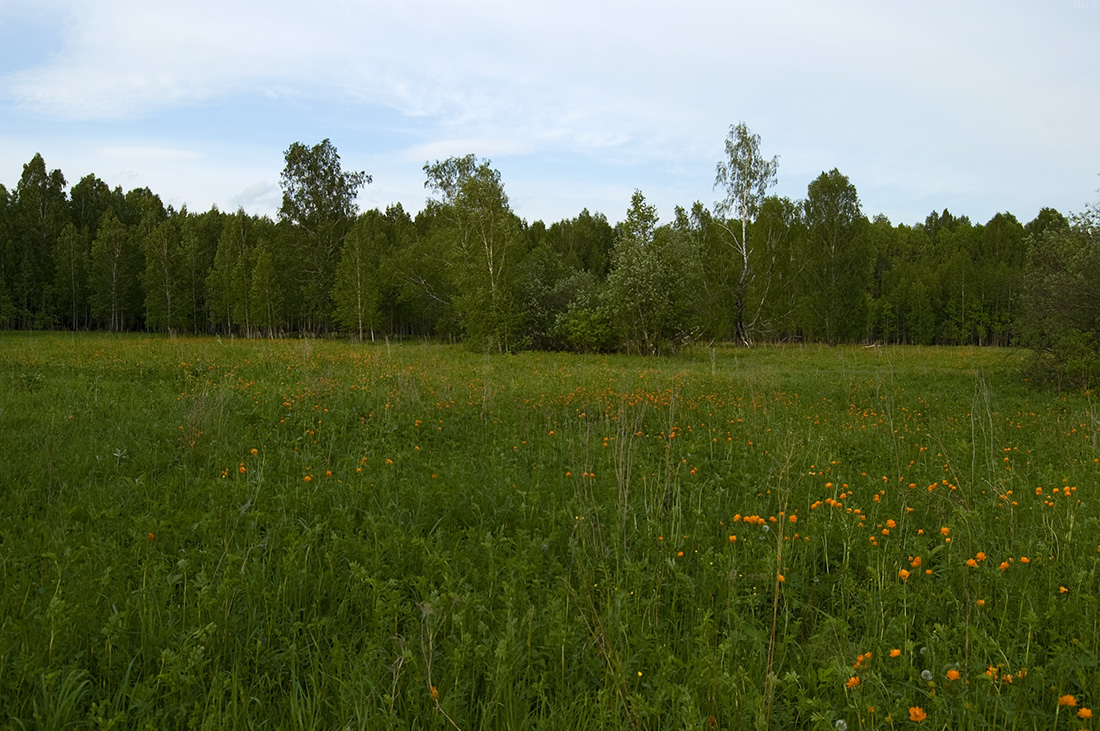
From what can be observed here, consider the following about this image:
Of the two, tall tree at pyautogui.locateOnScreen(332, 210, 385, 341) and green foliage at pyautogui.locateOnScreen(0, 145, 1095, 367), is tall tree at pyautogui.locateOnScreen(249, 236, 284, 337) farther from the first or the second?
tall tree at pyautogui.locateOnScreen(332, 210, 385, 341)

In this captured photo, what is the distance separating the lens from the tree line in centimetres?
2436

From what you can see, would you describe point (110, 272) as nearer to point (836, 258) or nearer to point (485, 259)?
point (485, 259)

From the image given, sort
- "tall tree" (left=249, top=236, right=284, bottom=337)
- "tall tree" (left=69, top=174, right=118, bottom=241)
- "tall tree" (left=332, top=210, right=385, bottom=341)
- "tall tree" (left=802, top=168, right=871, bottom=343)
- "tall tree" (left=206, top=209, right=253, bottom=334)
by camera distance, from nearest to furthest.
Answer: "tall tree" (left=332, top=210, right=385, bottom=341), "tall tree" (left=802, top=168, right=871, bottom=343), "tall tree" (left=249, top=236, right=284, bottom=337), "tall tree" (left=206, top=209, right=253, bottom=334), "tall tree" (left=69, top=174, right=118, bottom=241)

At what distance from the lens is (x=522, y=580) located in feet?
10.6

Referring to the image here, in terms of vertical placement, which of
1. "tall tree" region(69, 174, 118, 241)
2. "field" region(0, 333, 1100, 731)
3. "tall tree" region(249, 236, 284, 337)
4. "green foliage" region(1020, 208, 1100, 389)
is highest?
"tall tree" region(69, 174, 118, 241)

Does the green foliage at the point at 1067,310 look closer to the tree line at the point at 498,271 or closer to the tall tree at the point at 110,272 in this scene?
the tree line at the point at 498,271

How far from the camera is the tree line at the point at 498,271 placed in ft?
79.9

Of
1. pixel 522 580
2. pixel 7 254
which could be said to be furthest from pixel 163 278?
pixel 522 580

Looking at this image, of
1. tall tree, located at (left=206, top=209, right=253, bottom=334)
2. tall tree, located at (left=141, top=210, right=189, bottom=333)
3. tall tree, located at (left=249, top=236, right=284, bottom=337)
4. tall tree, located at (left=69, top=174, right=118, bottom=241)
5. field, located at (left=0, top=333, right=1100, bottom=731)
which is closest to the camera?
field, located at (left=0, top=333, right=1100, bottom=731)

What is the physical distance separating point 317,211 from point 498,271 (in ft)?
57.0

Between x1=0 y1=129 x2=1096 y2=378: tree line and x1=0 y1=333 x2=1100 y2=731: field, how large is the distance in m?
12.7

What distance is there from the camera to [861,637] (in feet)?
9.89

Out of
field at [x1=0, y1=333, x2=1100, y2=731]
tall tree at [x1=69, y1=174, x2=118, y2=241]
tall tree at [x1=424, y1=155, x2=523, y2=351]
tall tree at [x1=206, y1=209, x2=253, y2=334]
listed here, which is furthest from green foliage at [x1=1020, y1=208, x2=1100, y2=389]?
tall tree at [x1=69, y1=174, x2=118, y2=241]

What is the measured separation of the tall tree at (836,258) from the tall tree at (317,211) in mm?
28572
